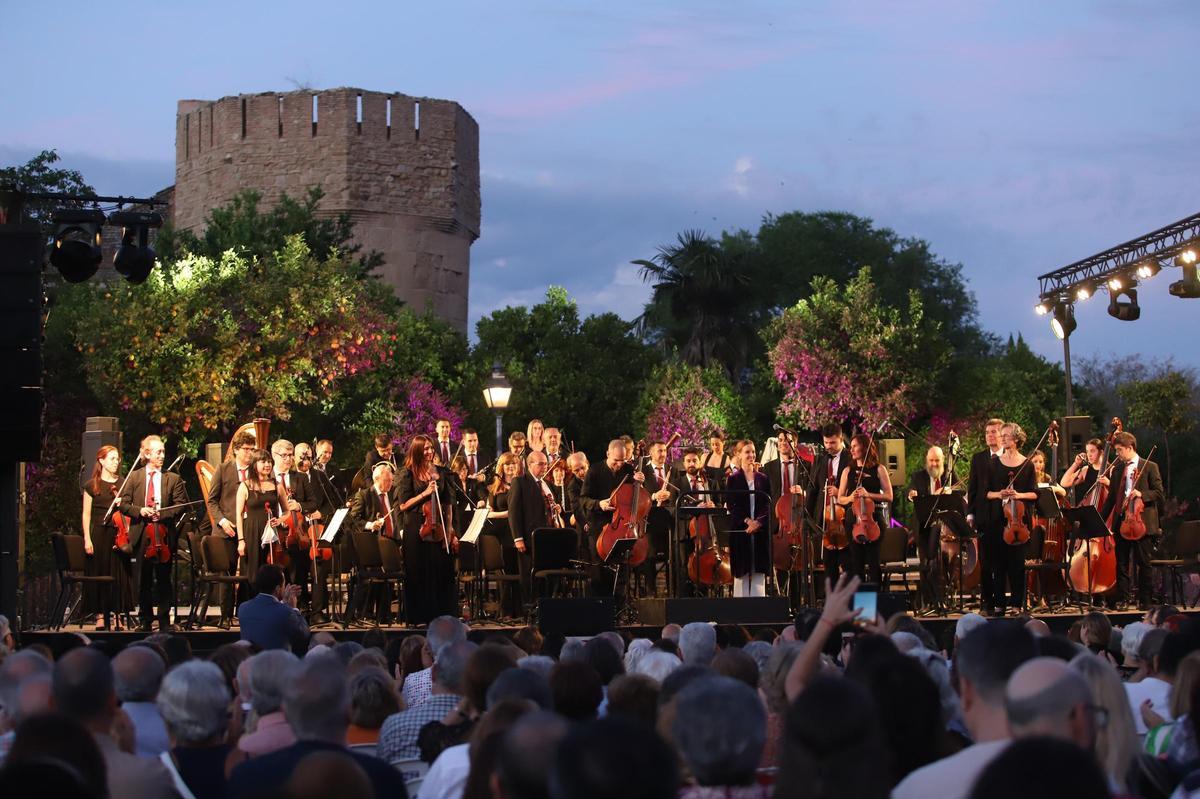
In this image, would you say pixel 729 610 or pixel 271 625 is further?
pixel 729 610

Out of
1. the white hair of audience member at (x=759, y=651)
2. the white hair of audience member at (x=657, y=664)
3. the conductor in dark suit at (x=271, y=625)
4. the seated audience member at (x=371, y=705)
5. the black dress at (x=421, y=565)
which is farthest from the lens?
the black dress at (x=421, y=565)

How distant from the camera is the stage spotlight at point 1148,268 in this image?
1747 cm

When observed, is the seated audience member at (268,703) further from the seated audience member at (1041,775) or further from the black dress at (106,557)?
the black dress at (106,557)

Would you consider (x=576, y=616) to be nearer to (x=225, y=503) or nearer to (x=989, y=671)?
(x=225, y=503)

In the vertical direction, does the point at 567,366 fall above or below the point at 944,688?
above

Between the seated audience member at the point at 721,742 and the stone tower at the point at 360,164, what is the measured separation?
33.7 m

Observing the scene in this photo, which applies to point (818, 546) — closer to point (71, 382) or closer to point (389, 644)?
point (389, 644)

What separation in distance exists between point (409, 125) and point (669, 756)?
35893 mm

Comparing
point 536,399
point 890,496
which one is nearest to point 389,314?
point 536,399

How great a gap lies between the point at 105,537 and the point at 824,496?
6.43m

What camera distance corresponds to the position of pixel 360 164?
3684 cm

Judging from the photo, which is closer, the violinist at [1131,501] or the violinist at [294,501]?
the violinist at [294,501]

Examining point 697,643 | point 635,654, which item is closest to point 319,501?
point 635,654

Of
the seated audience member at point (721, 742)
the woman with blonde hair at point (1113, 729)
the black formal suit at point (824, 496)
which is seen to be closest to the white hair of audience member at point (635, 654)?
the woman with blonde hair at point (1113, 729)
